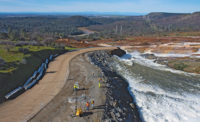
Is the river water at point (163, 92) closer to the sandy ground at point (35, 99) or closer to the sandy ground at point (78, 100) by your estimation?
the sandy ground at point (78, 100)

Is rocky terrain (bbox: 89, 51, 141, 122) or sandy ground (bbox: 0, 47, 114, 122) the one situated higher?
sandy ground (bbox: 0, 47, 114, 122)

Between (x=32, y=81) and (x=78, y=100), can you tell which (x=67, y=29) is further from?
(x=78, y=100)

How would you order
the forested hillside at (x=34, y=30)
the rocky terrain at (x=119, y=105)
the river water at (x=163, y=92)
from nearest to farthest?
the rocky terrain at (x=119, y=105) < the river water at (x=163, y=92) < the forested hillside at (x=34, y=30)

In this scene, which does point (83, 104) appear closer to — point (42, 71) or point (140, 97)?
point (140, 97)

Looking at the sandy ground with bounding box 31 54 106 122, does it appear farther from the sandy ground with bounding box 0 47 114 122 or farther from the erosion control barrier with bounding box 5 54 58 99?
the erosion control barrier with bounding box 5 54 58 99

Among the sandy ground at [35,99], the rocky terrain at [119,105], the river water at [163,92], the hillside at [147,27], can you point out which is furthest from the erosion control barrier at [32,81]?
the hillside at [147,27]

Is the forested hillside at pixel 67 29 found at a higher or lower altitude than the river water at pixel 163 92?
higher

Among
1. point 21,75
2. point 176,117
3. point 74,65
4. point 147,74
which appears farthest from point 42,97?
point 147,74

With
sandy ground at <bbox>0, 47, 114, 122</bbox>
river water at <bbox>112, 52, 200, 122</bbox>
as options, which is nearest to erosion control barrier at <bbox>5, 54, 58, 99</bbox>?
sandy ground at <bbox>0, 47, 114, 122</bbox>
